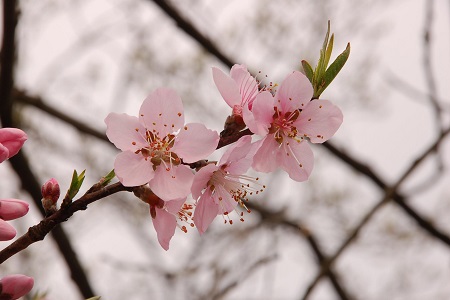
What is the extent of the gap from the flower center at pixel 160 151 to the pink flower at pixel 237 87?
13cm

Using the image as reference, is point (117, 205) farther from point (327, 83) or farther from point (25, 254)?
point (327, 83)

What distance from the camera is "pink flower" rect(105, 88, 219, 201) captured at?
97 cm

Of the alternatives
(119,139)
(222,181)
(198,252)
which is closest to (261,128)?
(222,181)

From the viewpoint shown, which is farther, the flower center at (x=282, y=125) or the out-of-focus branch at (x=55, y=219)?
the flower center at (x=282, y=125)

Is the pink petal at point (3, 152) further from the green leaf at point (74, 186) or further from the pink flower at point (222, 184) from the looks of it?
the pink flower at point (222, 184)

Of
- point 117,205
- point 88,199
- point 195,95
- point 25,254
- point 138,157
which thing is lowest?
point 88,199

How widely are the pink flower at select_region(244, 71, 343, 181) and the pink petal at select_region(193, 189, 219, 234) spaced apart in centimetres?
12

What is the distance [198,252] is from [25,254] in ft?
4.37

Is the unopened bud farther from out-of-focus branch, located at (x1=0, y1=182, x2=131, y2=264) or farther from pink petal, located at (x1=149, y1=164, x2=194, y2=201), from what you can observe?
pink petal, located at (x1=149, y1=164, x2=194, y2=201)

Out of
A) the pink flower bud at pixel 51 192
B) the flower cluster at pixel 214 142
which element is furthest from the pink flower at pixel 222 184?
the pink flower bud at pixel 51 192

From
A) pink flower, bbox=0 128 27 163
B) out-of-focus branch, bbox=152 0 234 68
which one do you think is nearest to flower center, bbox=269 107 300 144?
pink flower, bbox=0 128 27 163

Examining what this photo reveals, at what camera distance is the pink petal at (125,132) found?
1.05 m

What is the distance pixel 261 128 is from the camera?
102 cm

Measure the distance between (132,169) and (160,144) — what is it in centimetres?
11
